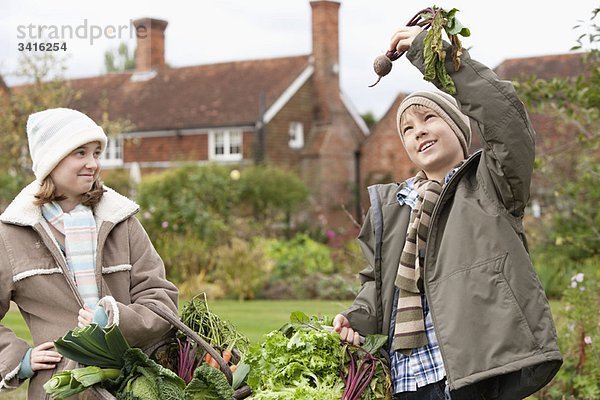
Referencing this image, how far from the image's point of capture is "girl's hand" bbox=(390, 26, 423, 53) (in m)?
2.83

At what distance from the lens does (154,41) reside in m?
33.1

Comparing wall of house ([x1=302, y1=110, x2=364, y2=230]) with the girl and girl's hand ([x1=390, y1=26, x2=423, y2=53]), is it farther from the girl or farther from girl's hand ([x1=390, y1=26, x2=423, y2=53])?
girl's hand ([x1=390, y1=26, x2=423, y2=53])

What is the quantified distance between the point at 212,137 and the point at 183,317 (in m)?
25.8

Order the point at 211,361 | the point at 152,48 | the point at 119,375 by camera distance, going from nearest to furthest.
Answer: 1. the point at 119,375
2. the point at 211,361
3. the point at 152,48

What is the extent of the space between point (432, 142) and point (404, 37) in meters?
0.42

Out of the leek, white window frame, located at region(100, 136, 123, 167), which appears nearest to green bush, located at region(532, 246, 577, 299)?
the leek

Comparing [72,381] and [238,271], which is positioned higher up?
[72,381]

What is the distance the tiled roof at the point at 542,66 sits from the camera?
26.9m

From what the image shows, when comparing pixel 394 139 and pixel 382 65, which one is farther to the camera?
pixel 394 139

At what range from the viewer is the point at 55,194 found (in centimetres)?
341

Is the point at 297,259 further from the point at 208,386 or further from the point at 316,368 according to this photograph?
the point at 208,386

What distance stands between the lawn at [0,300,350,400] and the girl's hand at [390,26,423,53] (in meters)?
5.71

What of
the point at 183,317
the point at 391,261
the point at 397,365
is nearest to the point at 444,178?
the point at 391,261

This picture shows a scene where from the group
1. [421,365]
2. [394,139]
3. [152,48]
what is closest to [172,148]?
[152,48]
